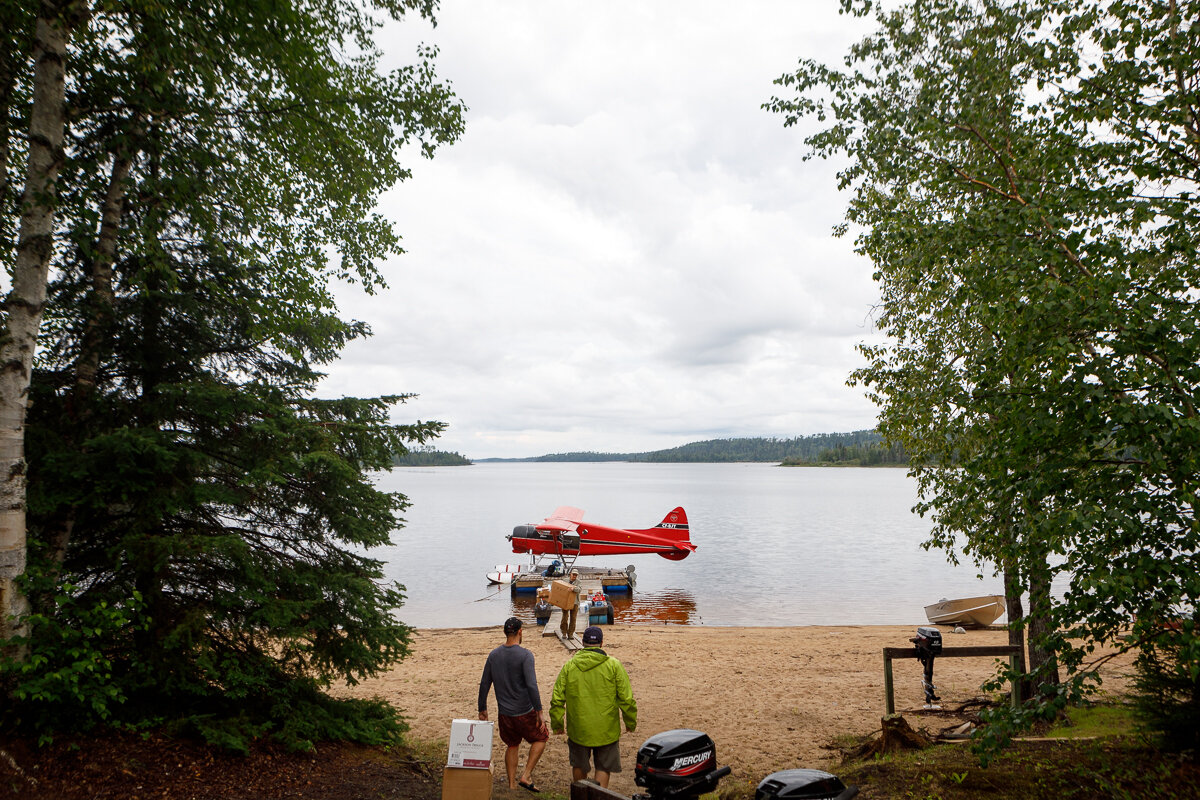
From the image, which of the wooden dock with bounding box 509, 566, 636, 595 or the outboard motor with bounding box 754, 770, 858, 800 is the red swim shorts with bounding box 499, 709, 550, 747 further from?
the wooden dock with bounding box 509, 566, 636, 595

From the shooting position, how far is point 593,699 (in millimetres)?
5527

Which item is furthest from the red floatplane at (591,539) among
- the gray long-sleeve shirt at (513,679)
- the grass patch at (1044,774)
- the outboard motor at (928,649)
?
the grass patch at (1044,774)

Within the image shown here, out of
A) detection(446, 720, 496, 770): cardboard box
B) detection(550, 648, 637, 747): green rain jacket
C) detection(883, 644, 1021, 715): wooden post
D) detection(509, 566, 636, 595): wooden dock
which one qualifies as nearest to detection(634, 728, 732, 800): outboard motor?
detection(446, 720, 496, 770): cardboard box

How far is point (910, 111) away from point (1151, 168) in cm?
335

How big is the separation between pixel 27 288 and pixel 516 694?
5.32 meters

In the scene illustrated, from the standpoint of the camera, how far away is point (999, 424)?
4242mm

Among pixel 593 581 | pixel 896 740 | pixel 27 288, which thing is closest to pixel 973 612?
pixel 593 581

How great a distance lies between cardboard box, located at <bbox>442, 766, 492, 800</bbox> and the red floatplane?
2604 centimetres

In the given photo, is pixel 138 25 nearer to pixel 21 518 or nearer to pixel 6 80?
pixel 6 80

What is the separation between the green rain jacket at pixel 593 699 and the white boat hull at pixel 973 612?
58.5 ft

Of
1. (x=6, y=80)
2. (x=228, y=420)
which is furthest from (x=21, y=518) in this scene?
(x=6, y=80)

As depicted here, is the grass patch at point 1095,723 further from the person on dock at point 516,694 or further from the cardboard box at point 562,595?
the cardboard box at point 562,595

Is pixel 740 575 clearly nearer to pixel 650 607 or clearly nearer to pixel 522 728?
pixel 650 607

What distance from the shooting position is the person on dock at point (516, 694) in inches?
240
